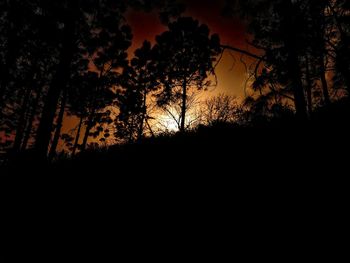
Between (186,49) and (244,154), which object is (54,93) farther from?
(244,154)

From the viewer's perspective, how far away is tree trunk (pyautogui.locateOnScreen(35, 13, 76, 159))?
6.88 metres

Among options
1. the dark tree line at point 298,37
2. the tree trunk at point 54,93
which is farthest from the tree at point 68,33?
the dark tree line at point 298,37

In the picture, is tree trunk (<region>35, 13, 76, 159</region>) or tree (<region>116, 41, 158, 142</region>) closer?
tree trunk (<region>35, 13, 76, 159</region>)

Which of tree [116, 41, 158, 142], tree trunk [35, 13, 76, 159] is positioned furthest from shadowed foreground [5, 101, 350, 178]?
tree [116, 41, 158, 142]

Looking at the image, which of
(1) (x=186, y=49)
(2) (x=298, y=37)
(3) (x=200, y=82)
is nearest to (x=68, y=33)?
(1) (x=186, y=49)

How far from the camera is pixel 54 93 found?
23.1ft

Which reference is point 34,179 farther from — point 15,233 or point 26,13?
point 26,13

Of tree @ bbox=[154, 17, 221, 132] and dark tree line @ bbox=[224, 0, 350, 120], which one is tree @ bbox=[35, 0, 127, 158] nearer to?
tree @ bbox=[154, 17, 221, 132]

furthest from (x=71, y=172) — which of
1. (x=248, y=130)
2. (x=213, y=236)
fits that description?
(x=248, y=130)

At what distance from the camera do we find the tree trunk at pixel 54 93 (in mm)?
6878

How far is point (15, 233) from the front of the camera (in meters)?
2.95

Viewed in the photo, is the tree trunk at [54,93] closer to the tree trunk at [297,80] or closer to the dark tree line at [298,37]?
the dark tree line at [298,37]

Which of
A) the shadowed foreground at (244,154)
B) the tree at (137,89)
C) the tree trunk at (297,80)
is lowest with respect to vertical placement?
the shadowed foreground at (244,154)

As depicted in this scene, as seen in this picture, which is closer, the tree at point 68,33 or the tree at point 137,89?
the tree at point 68,33
